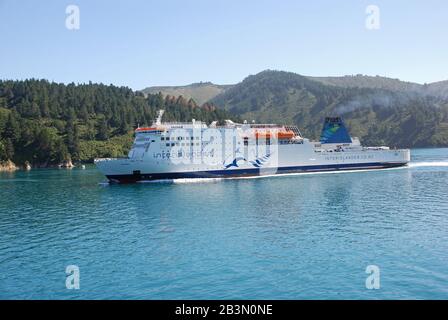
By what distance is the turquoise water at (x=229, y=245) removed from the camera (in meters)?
12.3

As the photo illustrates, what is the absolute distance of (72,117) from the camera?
97812 millimetres

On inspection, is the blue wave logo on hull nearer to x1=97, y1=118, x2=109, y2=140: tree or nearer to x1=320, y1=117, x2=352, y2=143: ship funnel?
x1=320, y1=117, x2=352, y2=143: ship funnel

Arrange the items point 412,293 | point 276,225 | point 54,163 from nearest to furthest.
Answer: point 412,293, point 276,225, point 54,163

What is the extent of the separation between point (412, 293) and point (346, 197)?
1811cm

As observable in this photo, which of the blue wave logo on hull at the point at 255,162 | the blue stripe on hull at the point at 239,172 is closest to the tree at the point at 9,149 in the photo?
the blue stripe on hull at the point at 239,172

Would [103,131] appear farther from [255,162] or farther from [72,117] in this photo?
[255,162]

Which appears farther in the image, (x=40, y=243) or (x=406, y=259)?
(x=40, y=243)

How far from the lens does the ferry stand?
136 ft

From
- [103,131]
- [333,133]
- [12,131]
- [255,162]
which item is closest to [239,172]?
[255,162]

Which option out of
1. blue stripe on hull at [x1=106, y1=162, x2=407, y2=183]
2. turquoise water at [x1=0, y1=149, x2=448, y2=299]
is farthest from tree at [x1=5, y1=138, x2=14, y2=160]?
turquoise water at [x1=0, y1=149, x2=448, y2=299]

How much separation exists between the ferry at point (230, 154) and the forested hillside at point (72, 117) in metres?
46.7

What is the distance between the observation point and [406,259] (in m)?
14.4
